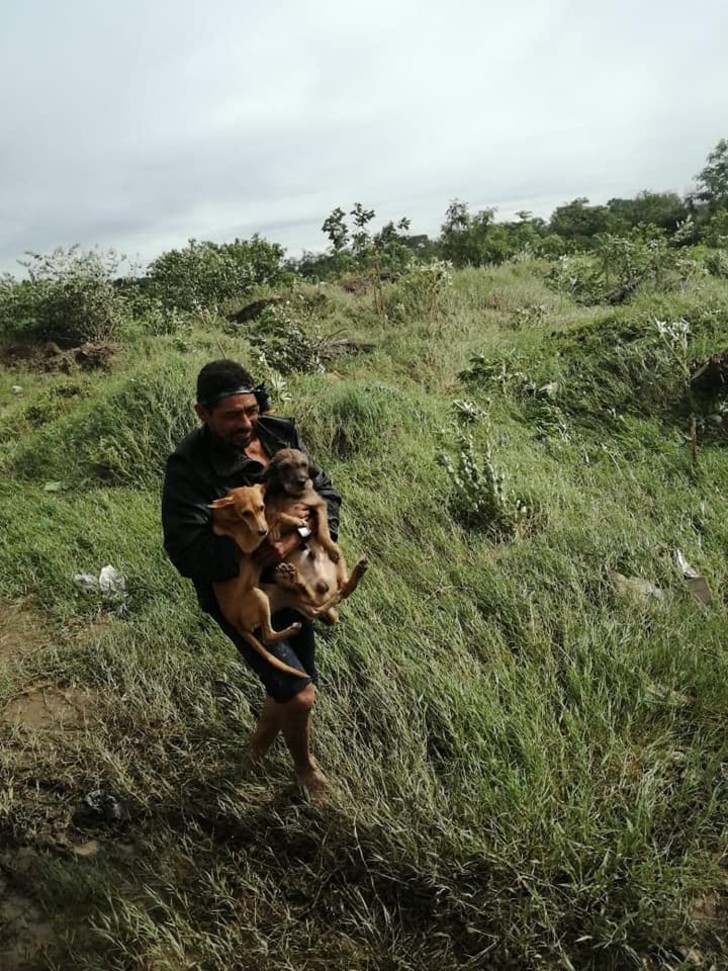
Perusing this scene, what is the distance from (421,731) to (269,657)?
823 mm

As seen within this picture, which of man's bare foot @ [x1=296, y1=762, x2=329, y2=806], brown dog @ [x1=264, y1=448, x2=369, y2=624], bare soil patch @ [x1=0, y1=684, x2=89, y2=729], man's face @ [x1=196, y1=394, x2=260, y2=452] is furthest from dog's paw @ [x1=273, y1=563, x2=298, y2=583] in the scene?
bare soil patch @ [x1=0, y1=684, x2=89, y2=729]

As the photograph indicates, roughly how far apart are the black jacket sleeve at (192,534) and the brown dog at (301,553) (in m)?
0.16

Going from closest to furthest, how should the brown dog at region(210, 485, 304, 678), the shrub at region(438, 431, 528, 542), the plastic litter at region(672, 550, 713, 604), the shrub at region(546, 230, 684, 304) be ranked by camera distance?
1. the brown dog at region(210, 485, 304, 678)
2. the plastic litter at region(672, 550, 713, 604)
3. the shrub at region(438, 431, 528, 542)
4. the shrub at region(546, 230, 684, 304)

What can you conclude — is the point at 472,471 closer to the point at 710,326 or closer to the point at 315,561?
the point at 315,561

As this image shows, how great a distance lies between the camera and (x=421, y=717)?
243 centimetres

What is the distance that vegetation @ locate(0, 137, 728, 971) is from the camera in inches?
73.0

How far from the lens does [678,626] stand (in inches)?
105

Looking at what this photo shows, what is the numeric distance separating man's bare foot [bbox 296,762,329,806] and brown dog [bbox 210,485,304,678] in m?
0.55

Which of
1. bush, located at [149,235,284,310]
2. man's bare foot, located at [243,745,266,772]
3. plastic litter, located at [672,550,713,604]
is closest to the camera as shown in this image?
man's bare foot, located at [243,745,266,772]

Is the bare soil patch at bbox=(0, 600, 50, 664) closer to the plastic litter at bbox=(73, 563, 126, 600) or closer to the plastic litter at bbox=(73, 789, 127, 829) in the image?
the plastic litter at bbox=(73, 563, 126, 600)

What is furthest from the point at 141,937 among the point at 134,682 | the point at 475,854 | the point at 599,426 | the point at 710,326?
the point at 710,326

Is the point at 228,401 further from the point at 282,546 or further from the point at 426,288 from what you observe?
the point at 426,288

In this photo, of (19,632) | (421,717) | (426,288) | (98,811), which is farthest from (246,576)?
(426,288)

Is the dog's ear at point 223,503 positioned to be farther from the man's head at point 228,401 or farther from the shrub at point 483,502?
the shrub at point 483,502
